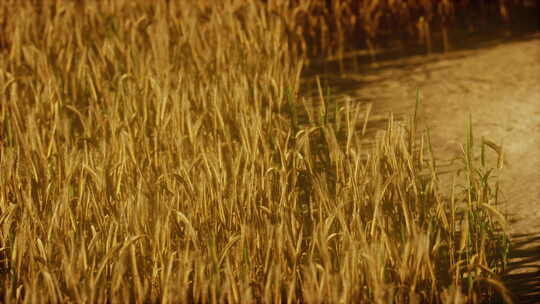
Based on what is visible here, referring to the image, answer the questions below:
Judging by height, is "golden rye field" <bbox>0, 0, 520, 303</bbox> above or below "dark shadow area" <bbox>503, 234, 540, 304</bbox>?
above

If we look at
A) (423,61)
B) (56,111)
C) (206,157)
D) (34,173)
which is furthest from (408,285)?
(423,61)

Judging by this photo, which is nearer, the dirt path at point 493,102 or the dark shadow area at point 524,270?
the dark shadow area at point 524,270

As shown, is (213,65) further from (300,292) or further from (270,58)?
(300,292)

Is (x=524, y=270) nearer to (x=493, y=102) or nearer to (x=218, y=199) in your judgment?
(x=218, y=199)

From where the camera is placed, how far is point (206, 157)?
226 cm

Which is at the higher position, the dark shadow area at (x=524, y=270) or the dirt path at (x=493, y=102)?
the dirt path at (x=493, y=102)

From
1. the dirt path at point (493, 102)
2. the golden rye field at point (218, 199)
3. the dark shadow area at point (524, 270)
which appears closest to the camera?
the golden rye field at point (218, 199)

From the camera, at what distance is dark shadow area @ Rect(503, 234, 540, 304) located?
2.06m

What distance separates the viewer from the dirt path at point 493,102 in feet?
7.78

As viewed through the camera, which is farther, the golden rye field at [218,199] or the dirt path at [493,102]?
the dirt path at [493,102]

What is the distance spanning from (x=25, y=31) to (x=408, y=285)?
7.97ft

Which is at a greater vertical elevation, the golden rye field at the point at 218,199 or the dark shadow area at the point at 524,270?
the golden rye field at the point at 218,199

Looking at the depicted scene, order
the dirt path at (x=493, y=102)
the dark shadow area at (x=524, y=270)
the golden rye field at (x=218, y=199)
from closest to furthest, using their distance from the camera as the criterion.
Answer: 1. the golden rye field at (x=218, y=199)
2. the dark shadow area at (x=524, y=270)
3. the dirt path at (x=493, y=102)

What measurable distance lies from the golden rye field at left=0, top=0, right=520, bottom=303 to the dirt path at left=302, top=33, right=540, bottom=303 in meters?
0.09
